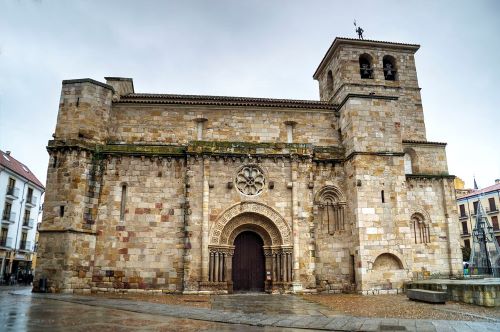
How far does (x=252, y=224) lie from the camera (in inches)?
686

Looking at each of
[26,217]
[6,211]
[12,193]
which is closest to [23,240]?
[26,217]

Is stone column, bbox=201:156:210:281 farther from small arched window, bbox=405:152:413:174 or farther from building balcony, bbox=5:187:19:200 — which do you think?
building balcony, bbox=5:187:19:200

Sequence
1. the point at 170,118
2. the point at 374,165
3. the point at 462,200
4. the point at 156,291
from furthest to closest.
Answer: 1. the point at 462,200
2. the point at 170,118
3. the point at 374,165
4. the point at 156,291

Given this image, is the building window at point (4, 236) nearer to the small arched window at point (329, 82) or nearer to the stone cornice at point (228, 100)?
the stone cornice at point (228, 100)

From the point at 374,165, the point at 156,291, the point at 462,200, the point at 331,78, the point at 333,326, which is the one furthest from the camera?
the point at 462,200

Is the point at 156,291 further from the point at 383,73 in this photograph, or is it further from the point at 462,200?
the point at 462,200

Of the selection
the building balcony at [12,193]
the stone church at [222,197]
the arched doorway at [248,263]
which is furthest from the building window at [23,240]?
the arched doorway at [248,263]

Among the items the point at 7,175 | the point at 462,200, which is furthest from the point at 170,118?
the point at 462,200

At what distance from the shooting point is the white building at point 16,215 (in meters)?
31.1

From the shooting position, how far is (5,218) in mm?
→ 31453

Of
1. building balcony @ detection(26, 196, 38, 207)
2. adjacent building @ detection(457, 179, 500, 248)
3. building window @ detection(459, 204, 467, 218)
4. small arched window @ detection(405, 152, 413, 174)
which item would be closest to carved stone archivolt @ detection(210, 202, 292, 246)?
small arched window @ detection(405, 152, 413, 174)

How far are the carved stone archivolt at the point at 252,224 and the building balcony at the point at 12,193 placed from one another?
77.9 feet

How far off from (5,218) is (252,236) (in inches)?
969

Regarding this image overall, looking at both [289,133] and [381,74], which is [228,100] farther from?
[381,74]
